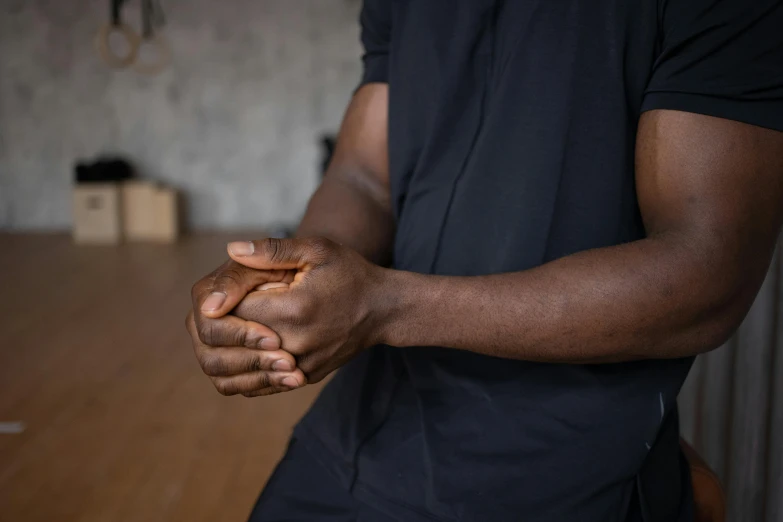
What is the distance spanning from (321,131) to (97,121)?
6.43ft

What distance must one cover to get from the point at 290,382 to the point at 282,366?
2 cm

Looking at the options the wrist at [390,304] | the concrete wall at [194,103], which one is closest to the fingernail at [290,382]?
the wrist at [390,304]

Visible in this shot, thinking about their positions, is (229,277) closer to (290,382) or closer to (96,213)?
(290,382)

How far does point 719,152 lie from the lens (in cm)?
85

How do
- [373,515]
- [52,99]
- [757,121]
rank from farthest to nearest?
[52,99], [373,515], [757,121]

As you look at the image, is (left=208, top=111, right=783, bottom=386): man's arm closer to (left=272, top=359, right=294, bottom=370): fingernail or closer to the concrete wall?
(left=272, top=359, right=294, bottom=370): fingernail

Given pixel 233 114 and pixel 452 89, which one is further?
pixel 233 114

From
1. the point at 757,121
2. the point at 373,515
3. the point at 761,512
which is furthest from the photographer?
the point at 761,512

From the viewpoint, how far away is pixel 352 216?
1184 mm

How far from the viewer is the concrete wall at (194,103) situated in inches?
258

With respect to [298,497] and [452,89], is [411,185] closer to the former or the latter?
[452,89]

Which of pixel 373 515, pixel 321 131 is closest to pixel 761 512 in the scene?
pixel 373 515

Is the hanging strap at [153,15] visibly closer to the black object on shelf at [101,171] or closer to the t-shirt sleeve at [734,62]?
the black object on shelf at [101,171]

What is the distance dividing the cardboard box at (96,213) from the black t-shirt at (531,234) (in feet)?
18.6
